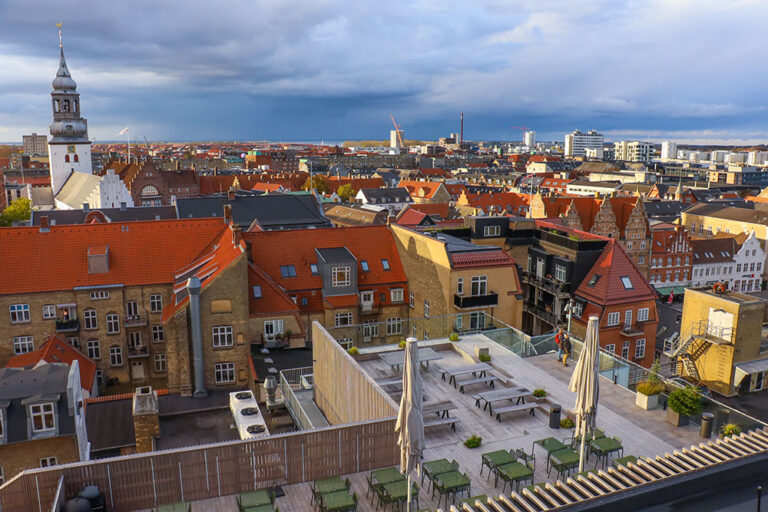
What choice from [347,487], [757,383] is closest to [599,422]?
[347,487]

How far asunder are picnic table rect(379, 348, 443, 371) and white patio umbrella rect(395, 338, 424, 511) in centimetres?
1153

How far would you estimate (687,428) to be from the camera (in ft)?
73.7

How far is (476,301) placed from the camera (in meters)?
42.5

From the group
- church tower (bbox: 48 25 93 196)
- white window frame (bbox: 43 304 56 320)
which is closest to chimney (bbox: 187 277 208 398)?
white window frame (bbox: 43 304 56 320)

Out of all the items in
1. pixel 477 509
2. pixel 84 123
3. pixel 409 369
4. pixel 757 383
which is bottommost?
pixel 757 383

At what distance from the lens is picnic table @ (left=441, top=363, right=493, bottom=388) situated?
85.4ft

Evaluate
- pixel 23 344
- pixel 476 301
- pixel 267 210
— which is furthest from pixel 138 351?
pixel 267 210

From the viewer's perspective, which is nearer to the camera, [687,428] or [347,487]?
[347,487]

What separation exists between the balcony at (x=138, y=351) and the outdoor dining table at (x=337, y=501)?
32.4 meters

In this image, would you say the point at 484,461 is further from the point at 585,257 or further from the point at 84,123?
the point at 84,123

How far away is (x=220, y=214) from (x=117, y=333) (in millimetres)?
37472

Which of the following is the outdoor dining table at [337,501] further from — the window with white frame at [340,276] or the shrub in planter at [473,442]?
the window with white frame at [340,276]

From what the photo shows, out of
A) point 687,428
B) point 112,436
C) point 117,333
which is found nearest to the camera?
point 687,428

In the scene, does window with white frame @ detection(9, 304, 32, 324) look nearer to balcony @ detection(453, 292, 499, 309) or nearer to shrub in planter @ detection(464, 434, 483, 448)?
balcony @ detection(453, 292, 499, 309)
